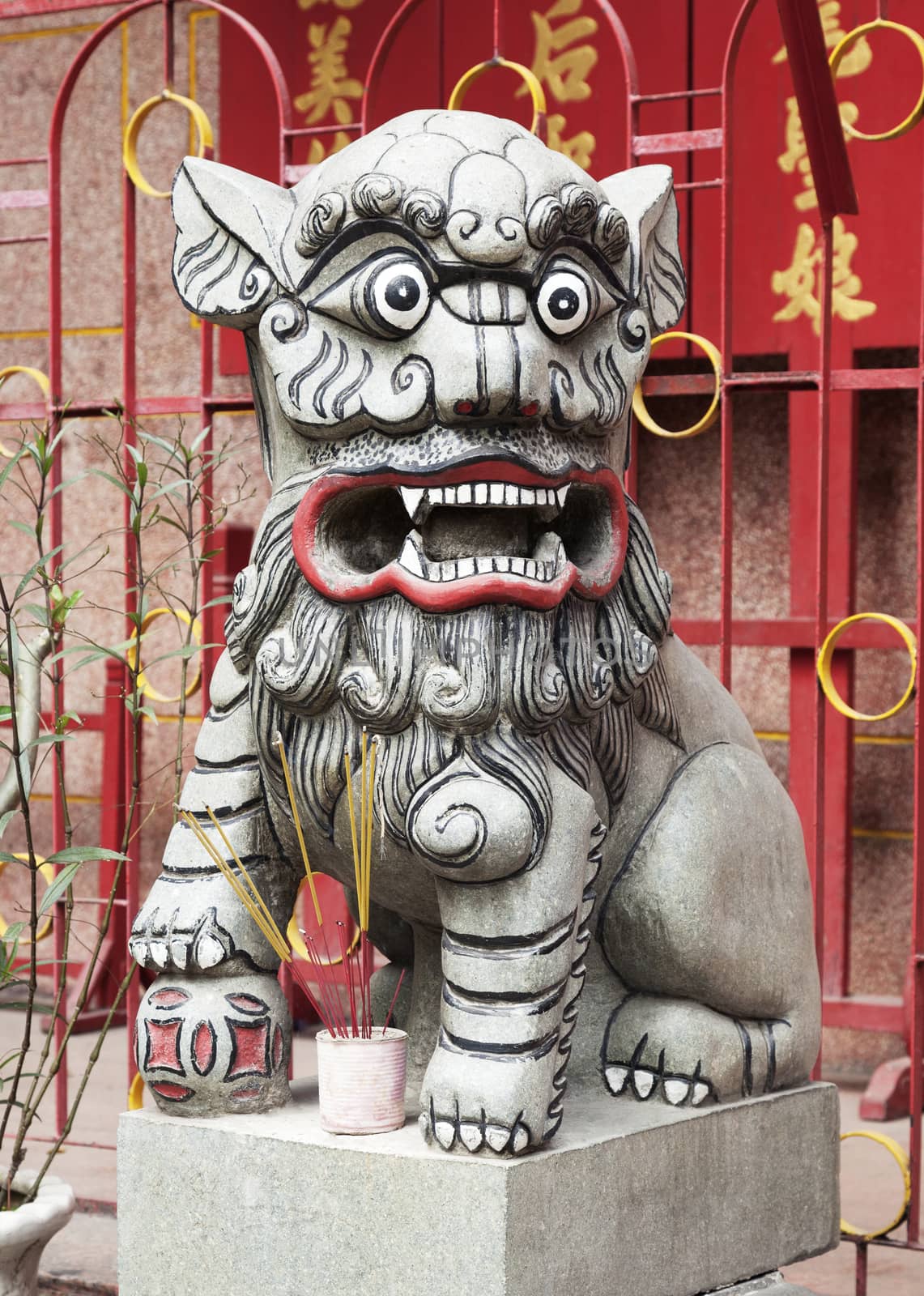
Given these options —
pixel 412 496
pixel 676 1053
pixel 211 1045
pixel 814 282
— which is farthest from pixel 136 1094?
pixel 814 282

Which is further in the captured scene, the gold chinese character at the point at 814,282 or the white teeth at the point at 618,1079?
the gold chinese character at the point at 814,282

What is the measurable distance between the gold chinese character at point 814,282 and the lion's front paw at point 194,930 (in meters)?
2.75

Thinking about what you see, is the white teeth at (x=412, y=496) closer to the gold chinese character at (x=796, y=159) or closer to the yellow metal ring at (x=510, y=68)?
the yellow metal ring at (x=510, y=68)

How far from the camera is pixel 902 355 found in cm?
450

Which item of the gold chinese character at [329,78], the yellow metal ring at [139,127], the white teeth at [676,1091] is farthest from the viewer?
the gold chinese character at [329,78]

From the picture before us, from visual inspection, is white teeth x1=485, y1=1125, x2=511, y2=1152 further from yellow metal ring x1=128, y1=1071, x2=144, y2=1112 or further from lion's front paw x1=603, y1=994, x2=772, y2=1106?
yellow metal ring x1=128, y1=1071, x2=144, y2=1112

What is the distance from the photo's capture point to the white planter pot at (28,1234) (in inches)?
94.7

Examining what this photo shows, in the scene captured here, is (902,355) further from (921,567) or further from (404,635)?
(404,635)

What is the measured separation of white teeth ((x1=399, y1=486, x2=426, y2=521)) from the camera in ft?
6.34

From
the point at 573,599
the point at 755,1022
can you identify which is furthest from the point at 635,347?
the point at 755,1022

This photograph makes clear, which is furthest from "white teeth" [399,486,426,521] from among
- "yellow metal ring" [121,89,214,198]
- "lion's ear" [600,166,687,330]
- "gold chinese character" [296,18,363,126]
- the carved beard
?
"gold chinese character" [296,18,363,126]

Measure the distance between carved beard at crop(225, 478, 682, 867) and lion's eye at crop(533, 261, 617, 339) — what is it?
302mm

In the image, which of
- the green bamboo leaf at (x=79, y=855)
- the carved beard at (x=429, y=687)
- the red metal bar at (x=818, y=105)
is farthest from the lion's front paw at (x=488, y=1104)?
the red metal bar at (x=818, y=105)

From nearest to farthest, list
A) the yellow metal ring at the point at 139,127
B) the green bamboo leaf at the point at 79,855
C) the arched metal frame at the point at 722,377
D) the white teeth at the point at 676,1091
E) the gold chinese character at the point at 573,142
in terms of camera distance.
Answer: the white teeth at the point at 676,1091, the green bamboo leaf at the point at 79,855, the arched metal frame at the point at 722,377, the yellow metal ring at the point at 139,127, the gold chinese character at the point at 573,142
